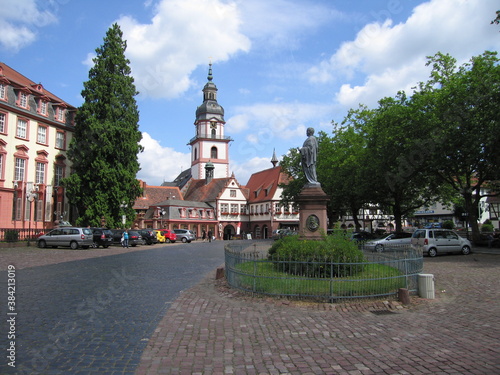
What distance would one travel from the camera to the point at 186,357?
610 centimetres

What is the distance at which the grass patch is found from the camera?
10109 mm

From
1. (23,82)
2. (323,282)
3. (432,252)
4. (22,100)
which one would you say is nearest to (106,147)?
(22,100)

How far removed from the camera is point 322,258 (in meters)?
11.1

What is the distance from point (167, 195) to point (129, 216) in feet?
121

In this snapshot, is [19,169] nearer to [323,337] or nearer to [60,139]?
[60,139]

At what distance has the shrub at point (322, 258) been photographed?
10.7 m

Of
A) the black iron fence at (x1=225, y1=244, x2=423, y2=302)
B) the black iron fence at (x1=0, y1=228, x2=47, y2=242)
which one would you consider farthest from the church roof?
the black iron fence at (x1=225, y1=244, x2=423, y2=302)

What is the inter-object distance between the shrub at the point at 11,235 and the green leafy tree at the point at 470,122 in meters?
31.3

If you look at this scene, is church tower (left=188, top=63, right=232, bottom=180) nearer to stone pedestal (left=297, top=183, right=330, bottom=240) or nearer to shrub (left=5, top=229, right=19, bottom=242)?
shrub (left=5, top=229, right=19, bottom=242)

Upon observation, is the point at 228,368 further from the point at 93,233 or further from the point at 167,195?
the point at 167,195

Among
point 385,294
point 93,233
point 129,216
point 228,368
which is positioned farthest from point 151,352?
point 129,216

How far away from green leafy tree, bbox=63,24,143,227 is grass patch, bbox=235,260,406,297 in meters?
31.4

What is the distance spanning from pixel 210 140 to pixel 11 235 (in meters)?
68.1

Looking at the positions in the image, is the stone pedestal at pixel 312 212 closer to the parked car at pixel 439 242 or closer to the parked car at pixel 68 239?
the parked car at pixel 439 242
